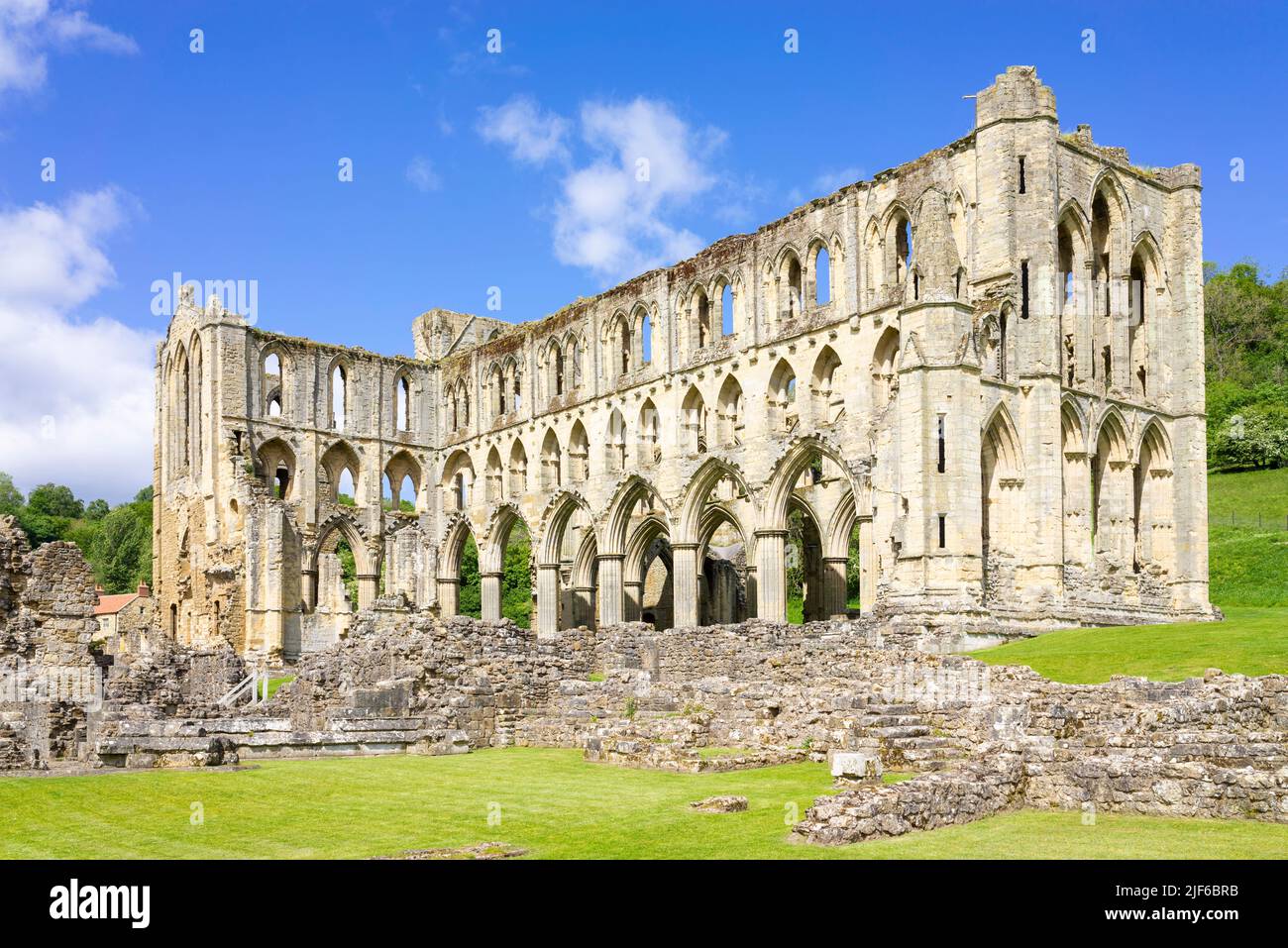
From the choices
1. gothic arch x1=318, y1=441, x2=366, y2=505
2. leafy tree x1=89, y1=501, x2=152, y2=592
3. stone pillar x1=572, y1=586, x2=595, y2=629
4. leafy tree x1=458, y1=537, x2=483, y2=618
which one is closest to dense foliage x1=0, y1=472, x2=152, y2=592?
leafy tree x1=89, y1=501, x2=152, y2=592

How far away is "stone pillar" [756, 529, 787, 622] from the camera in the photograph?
139 feet

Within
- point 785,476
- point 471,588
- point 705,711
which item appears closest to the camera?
point 705,711

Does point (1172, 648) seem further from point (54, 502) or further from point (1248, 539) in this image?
point (54, 502)

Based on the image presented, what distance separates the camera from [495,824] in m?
14.6

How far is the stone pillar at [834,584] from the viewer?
44719 mm

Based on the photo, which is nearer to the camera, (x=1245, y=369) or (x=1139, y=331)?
(x=1139, y=331)

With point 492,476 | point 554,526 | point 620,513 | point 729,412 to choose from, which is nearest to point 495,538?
point 492,476

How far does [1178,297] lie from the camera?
41250 mm

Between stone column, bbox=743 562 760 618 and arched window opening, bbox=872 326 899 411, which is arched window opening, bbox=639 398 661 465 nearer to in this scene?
stone column, bbox=743 562 760 618

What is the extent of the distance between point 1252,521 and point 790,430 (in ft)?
87.5

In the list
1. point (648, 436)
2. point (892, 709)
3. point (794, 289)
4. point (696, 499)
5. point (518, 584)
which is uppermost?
point (794, 289)

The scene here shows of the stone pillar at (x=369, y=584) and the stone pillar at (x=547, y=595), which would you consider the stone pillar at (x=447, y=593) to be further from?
the stone pillar at (x=547, y=595)

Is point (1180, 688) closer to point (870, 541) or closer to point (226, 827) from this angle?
point (226, 827)
